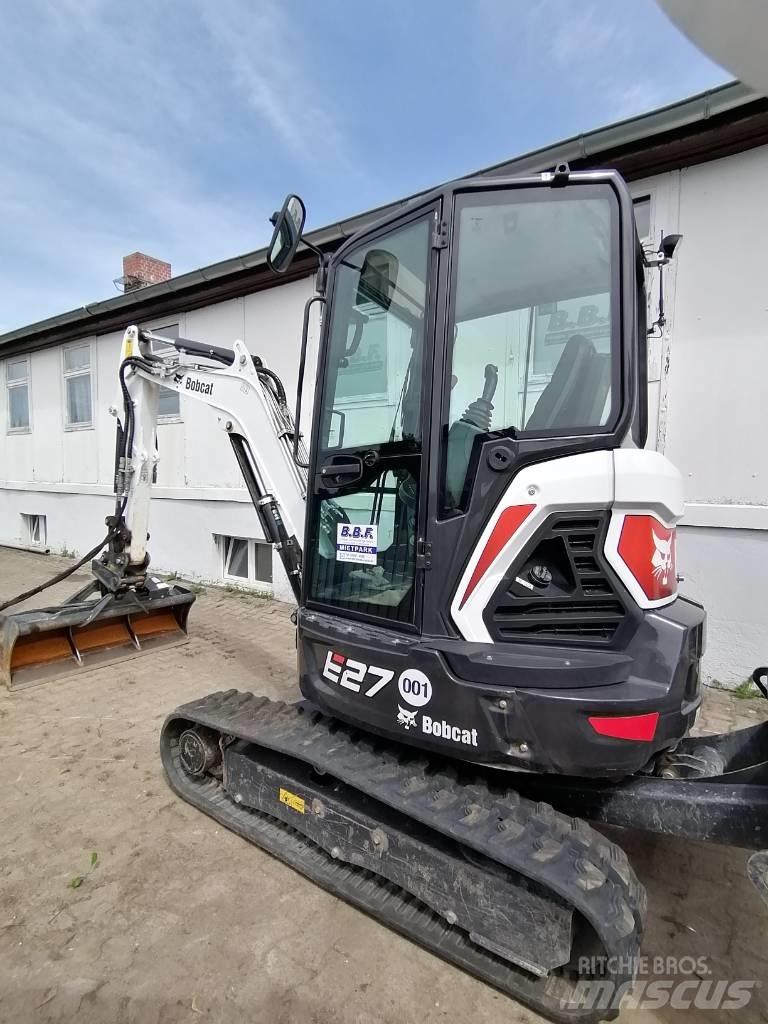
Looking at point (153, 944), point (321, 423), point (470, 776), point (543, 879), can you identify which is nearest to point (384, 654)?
point (470, 776)

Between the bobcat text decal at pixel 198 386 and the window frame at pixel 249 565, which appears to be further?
the window frame at pixel 249 565

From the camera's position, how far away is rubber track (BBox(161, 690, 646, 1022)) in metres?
1.61

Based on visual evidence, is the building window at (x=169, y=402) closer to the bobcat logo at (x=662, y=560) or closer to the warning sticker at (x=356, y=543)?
the warning sticker at (x=356, y=543)

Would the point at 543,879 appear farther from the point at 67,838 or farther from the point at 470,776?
the point at 67,838

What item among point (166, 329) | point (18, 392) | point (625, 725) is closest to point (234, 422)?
point (625, 725)

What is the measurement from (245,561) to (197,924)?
220 inches

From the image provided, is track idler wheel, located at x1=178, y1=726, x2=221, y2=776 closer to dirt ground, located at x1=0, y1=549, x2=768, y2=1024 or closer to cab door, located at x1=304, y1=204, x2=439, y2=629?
dirt ground, located at x1=0, y1=549, x2=768, y2=1024

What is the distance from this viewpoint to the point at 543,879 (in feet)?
5.24

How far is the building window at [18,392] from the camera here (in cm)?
1075

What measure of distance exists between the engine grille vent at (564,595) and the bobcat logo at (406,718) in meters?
0.42

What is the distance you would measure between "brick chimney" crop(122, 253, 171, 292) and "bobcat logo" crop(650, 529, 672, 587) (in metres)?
10.3

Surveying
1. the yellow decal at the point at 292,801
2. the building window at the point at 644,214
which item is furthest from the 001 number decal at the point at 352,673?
the building window at the point at 644,214

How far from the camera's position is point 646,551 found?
1802 mm

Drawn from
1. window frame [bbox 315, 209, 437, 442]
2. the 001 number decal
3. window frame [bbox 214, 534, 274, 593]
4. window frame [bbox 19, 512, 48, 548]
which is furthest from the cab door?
window frame [bbox 19, 512, 48, 548]
